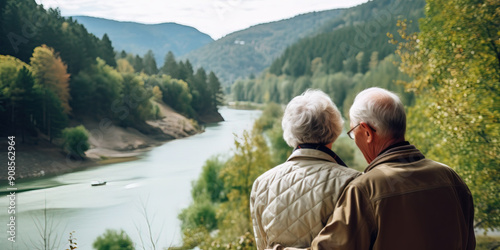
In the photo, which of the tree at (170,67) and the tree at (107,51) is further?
the tree at (170,67)

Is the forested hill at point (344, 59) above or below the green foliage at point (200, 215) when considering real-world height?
above

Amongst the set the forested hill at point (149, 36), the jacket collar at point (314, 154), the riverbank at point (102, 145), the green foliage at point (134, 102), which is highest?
the forested hill at point (149, 36)

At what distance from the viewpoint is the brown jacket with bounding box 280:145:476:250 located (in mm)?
815

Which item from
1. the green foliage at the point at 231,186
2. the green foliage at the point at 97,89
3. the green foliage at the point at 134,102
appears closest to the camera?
the green foliage at the point at 97,89

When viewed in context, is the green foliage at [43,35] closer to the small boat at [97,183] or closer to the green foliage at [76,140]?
the green foliage at [76,140]

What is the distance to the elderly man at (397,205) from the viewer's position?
0.82m

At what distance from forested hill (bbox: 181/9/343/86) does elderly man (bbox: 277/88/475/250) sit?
7.75 metres

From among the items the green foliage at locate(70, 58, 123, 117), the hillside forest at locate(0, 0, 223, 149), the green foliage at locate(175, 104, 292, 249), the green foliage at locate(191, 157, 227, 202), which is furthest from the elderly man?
the green foliage at locate(191, 157, 227, 202)

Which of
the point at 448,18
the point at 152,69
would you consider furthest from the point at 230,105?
the point at 448,18

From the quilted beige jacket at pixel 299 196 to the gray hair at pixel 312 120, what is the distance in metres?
0.04

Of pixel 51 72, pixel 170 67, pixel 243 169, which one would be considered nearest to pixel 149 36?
pixel 170 67

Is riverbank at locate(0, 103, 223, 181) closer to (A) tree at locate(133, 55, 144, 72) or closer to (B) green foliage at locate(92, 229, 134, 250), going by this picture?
(A) tree at locate(133, 55, 144, 72)

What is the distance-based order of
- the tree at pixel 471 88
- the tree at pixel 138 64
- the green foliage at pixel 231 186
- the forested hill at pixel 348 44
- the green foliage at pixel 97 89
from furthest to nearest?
the forested hill at pixel 348 44 < the green foliage at pixel 231 186 < the tree at pixel 138 64 < the green foliage at pixel 97 89 < the tree at pixel 471 88

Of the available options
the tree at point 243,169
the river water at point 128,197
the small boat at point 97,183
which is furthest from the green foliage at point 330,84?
the small boat at point 97,183
